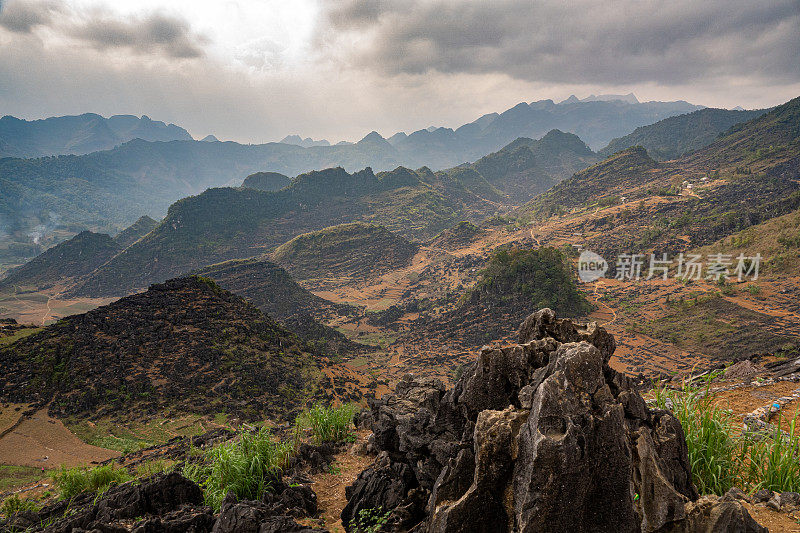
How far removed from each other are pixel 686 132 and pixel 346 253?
174 m

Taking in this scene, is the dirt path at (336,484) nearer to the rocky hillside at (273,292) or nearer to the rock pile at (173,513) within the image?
the rock pile at (173,513)

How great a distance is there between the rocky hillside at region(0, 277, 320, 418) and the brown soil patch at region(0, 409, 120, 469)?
132cm

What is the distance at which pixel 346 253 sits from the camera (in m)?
87.6

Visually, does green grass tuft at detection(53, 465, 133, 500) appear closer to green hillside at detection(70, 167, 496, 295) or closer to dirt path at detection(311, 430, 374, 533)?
dirt path at detection(311, 430, 374, 533)

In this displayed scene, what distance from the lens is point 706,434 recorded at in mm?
6594

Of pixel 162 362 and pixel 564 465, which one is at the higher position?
pixel 564 465

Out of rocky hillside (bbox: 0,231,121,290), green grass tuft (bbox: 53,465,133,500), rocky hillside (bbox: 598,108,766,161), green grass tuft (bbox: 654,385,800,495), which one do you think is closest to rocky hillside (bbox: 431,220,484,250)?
green grass tuft (bbox: 654,385,800,495)

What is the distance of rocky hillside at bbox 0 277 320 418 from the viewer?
2061 cm

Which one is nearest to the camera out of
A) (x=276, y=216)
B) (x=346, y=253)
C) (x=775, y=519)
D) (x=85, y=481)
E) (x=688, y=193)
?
(x=775, y=519)

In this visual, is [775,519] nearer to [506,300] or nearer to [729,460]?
[729,460]

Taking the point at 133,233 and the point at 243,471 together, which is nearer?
the point at 243,471

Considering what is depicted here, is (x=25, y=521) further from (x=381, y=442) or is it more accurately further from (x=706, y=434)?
→ (x=706, y=434)

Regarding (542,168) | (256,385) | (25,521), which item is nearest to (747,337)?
(256,385)

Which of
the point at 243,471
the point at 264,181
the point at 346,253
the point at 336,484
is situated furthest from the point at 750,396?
the point at 264,181
